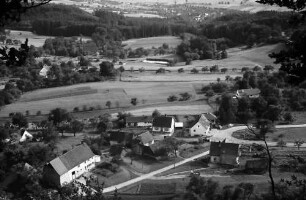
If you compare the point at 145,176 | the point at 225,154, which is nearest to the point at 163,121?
the point at 225,154

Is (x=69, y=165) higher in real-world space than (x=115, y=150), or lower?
higher

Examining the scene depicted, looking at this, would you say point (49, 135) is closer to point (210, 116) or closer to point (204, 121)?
point (204, 121)

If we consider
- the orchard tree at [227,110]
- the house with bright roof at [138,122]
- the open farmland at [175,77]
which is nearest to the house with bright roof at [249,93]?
the orchard tree at [227,110]

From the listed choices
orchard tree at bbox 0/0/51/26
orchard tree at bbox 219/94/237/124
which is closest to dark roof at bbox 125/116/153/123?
orchard tree at bbox 219/94/237/124

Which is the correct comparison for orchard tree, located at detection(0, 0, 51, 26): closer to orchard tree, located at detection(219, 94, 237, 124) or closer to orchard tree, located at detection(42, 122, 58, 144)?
orchard tree, located at detection(42, 122, 58, 144)

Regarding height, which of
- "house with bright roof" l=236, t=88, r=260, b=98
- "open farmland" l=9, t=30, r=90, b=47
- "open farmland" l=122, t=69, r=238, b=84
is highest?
"open farmland" l=9, t=30, r=90, b=47

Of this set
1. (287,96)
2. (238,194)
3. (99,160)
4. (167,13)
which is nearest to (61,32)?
(167,13)
